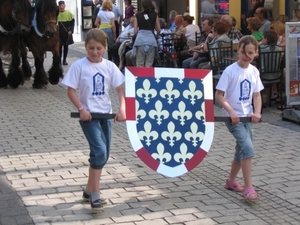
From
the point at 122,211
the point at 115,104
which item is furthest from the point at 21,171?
the point at 115,104

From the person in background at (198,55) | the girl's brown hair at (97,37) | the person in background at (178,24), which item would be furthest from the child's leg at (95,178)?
the person in background at (178,24)

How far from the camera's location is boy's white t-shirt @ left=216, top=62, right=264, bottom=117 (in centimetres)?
639

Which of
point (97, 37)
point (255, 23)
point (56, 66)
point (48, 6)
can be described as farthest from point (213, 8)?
point (97, 37)

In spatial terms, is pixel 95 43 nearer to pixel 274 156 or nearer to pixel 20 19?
pixel 274 156

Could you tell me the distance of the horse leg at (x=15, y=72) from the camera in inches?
546

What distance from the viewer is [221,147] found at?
8.70 m

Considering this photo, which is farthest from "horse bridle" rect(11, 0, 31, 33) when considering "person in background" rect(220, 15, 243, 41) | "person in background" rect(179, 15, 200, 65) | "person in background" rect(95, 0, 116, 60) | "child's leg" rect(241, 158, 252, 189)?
"child's leg" rect(241, 158, 252, 189)

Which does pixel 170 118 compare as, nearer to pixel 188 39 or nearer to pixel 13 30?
pixel 13 30

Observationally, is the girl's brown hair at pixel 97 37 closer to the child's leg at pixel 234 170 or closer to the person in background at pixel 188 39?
the child's leg at pixel 234 170

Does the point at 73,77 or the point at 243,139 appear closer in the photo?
the point at 73,77

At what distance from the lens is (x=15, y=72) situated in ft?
45.7

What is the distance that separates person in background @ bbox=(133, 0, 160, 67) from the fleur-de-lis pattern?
7.99 metres

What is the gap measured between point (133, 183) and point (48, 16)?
689 cm

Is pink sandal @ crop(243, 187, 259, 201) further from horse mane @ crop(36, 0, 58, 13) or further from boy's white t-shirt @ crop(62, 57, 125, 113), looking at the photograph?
horse mane @ crop(36, 0, 58, 13)
